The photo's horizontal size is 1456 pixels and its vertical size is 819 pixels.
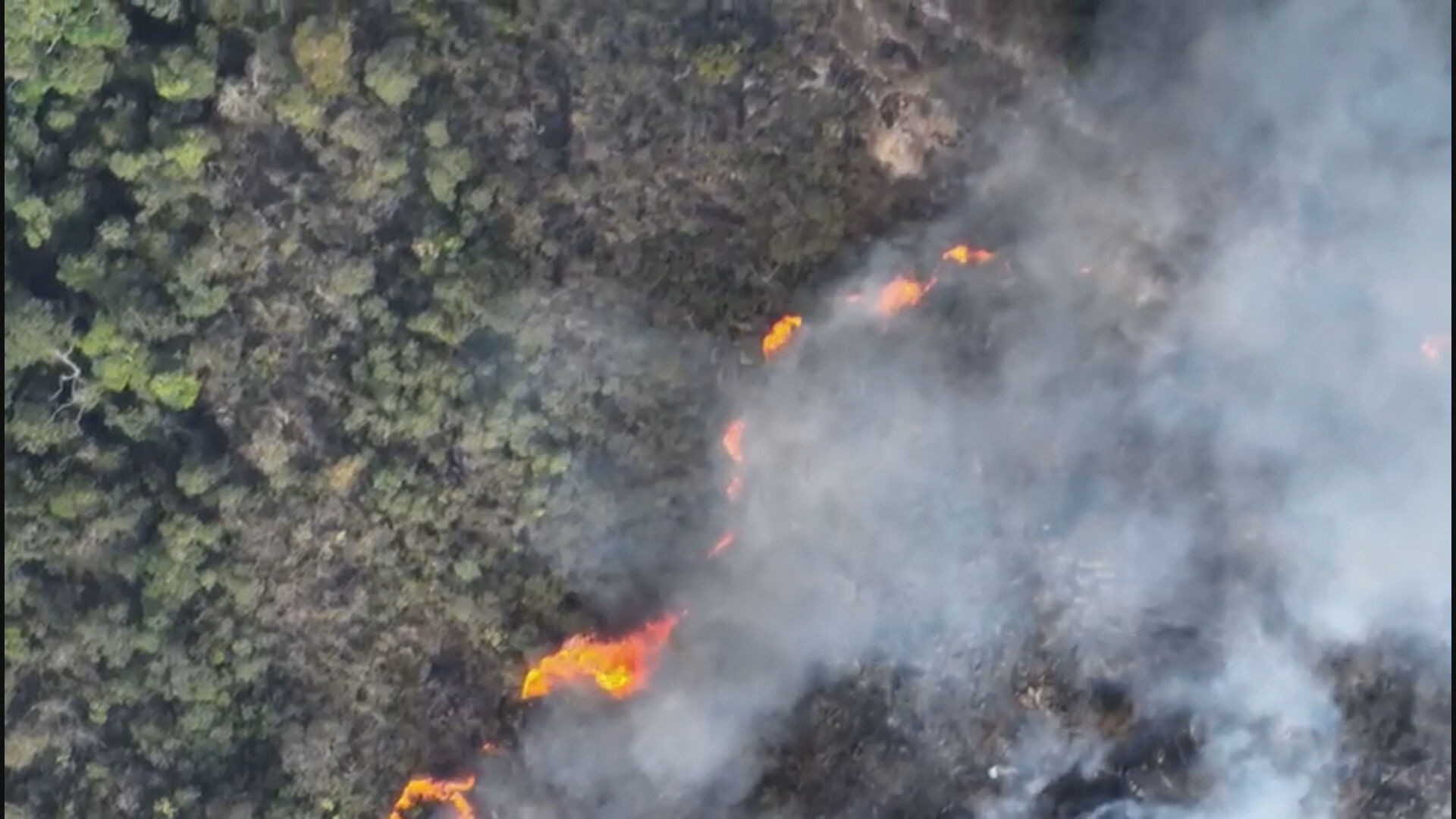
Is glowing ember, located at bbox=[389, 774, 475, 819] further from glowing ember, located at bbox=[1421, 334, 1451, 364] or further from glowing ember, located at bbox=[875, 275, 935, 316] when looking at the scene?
glowing ember, located at bbox=[1421, 334, 1451, 364]

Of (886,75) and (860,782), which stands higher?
(886,75)

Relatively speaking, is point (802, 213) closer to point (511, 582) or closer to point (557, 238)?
point (557, 238)

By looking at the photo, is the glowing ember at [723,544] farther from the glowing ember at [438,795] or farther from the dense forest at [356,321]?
the glowing ember at [438,795]

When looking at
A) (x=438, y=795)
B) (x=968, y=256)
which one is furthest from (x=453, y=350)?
(x=968, y=256)

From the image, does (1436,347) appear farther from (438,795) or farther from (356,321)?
(438,795)

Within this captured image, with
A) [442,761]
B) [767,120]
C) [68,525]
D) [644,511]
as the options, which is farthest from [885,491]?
[68,525]
